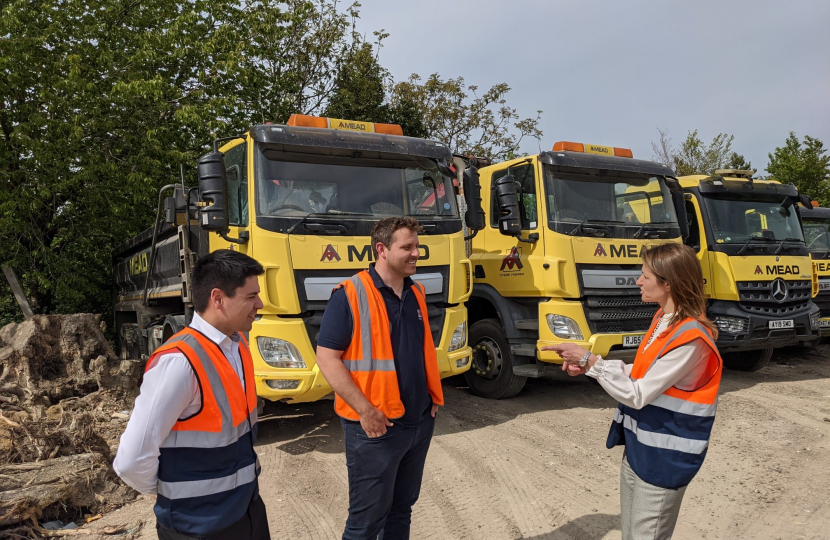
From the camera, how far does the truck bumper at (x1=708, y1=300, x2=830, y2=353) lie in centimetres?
735

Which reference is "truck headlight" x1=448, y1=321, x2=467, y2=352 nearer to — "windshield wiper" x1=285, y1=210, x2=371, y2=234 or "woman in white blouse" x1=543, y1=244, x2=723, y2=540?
"windshield wiper" x1=285, y1=210, x2=371, y2=234

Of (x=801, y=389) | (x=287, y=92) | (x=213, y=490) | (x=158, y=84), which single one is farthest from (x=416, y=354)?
(x=287, y=92)

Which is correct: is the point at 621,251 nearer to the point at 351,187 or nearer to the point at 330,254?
the point at 351,187

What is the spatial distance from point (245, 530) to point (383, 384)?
89 cm

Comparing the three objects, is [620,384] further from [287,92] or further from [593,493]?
[287,92]

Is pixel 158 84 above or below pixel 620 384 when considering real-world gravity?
above

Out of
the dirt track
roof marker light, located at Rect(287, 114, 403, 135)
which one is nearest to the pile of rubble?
the dirt track

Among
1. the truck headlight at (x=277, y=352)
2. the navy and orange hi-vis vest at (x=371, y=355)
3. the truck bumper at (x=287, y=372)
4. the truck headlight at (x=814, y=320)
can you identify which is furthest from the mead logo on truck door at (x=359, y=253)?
the truck headlight at (x=814, y=320)

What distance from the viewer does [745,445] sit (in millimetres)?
5352

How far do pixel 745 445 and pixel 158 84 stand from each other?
9.91m

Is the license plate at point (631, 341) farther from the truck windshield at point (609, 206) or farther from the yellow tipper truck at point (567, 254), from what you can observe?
the truck windshield at point (609, 206)

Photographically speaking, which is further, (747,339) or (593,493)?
(747,339)

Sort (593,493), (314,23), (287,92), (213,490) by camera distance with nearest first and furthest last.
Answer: (213,490) < (593,493) < (287,92) < (314,23)

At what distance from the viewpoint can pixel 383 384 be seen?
2.63 metres
